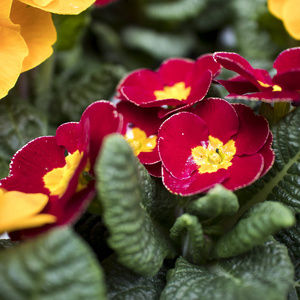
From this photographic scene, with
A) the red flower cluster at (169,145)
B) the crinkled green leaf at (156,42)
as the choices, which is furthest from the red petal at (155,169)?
the crinkled green leaf at (156,42)

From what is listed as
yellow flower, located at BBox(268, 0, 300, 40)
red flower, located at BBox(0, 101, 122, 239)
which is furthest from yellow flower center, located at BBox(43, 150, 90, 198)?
yellow flower, located at BBox(268, 0, 300, 40)

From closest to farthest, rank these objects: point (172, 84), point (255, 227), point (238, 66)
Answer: point (255, 227) < point (238, 66) < point (172, 84)

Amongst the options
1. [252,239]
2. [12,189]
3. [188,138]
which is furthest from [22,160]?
[252,239]

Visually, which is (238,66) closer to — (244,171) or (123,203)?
(244,171)

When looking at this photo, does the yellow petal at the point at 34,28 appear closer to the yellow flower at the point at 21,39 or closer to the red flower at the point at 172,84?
the yellow flower at the point at 21,39

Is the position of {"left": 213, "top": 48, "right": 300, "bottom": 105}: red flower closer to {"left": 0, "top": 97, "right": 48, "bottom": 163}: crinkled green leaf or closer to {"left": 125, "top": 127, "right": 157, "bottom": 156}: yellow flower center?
{"left": 125, "top": 127, "right": 157, "bottom": 156}: yellow flower center

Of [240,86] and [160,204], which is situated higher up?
[240,86]

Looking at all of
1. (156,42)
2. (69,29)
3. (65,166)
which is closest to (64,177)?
(65,166)

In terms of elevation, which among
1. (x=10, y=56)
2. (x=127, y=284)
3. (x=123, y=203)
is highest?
(x=10, y=56)
